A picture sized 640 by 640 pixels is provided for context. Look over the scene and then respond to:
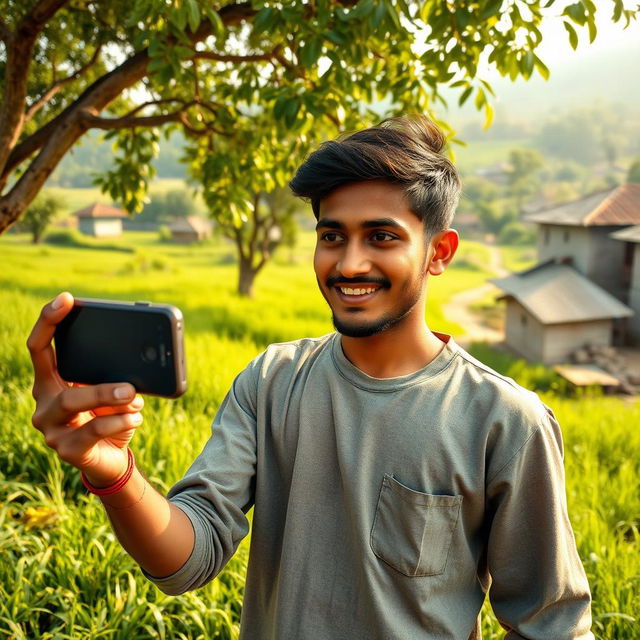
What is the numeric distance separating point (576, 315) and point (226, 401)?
635 inches

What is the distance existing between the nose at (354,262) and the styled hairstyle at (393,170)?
151 millimetres

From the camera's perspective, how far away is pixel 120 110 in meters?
5.90

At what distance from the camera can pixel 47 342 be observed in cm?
98

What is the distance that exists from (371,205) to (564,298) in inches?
651

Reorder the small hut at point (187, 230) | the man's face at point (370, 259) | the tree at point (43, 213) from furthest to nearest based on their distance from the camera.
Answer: the small hut at point (187, 230), the tree at point (43, 213), the man's face at point (370, 259)

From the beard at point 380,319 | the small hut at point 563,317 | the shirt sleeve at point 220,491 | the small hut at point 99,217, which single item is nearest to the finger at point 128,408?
the shirt sleeve at point 220,491

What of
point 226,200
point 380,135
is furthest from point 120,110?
point 380,135

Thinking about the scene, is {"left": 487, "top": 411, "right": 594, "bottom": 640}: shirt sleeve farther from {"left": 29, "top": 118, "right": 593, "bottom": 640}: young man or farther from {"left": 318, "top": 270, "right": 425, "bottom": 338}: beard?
{"left": 318, "top": 270, "right": 425, "bottom": 338}: beard

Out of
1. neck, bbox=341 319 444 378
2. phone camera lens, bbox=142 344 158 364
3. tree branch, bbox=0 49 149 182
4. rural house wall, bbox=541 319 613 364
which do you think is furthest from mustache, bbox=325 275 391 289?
rural house wall, bbox=541 319 613 364

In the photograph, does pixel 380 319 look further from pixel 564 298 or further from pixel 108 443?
pixel 564 298

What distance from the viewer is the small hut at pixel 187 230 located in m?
24.4

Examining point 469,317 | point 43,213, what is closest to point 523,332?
point 469,317

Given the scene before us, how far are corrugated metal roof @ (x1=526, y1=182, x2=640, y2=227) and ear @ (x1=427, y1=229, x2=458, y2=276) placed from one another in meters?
A: 18.3

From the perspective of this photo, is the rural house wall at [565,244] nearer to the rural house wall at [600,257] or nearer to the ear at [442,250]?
the rural house wall at [600,257]
